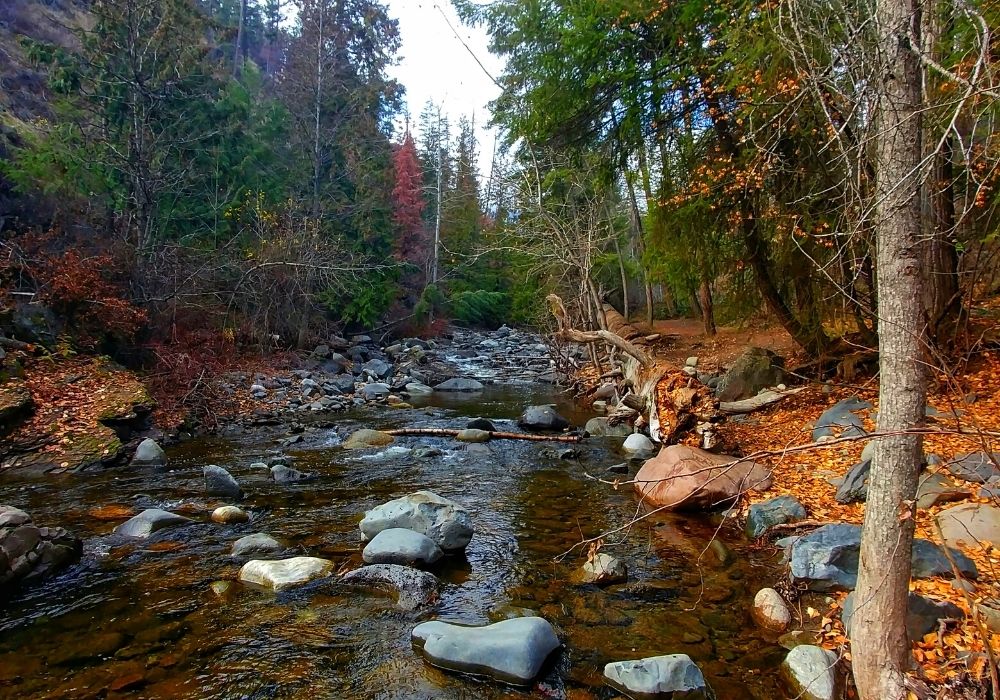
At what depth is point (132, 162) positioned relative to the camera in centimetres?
1297

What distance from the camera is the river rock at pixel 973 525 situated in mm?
4418

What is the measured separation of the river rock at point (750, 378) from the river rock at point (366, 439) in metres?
5.82

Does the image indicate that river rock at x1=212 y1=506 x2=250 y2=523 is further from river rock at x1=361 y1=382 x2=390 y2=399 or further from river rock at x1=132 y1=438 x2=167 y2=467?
river rock at x1=361 y1=382 x2=390 y2=399

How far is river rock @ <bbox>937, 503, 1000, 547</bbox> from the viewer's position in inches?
A: 174

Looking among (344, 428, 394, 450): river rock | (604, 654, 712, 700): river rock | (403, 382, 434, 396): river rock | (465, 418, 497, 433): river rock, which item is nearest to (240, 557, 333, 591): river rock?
(604, 654, 712, 700): river rock

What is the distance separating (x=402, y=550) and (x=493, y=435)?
5.11 meters

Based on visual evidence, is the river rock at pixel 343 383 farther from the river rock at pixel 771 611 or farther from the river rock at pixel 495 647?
the river rock at pixel 771 611

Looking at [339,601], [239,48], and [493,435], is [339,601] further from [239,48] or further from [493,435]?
[239,48]

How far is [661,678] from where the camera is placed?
347 centimetres

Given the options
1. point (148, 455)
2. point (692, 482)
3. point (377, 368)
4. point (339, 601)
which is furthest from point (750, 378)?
point (377, 368)

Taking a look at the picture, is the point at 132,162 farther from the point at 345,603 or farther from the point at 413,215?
the point at 413,215

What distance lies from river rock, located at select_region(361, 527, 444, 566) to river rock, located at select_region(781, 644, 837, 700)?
2.91 m

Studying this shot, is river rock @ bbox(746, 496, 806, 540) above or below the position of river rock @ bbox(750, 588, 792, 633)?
above

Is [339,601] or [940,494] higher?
[940,494]
